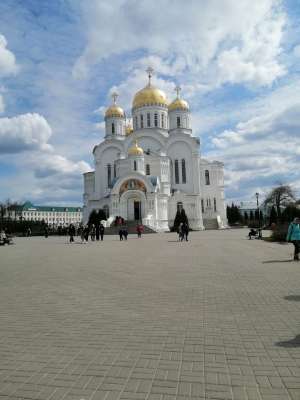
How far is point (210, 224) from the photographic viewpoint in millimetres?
50781

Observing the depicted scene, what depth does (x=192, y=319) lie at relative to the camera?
530cm

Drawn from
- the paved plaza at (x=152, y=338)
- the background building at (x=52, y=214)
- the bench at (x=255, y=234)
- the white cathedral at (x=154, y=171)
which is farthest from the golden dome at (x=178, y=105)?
the background building at (x=52, y=214)

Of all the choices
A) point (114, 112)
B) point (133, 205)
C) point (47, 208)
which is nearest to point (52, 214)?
point (47, 208)

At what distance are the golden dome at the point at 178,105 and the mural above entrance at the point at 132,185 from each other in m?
16.9

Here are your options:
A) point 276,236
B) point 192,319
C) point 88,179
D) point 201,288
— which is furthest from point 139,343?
point 88,179

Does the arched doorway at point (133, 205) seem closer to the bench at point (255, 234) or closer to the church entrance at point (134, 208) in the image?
the church entrance at point (134, 208)

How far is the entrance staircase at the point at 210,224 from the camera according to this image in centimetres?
5033

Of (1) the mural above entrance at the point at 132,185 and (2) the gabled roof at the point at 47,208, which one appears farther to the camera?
(2) the gabled roof at the point at 47,208

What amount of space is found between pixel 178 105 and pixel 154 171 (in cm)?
1288

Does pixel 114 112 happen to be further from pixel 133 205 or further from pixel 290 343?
pixel 290 343

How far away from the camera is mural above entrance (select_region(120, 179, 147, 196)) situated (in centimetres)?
4328

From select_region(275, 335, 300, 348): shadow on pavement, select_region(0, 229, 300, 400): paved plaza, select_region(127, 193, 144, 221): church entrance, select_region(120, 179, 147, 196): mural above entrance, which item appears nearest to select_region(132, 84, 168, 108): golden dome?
select_region(120, 179, 147, 196): mural above entrance

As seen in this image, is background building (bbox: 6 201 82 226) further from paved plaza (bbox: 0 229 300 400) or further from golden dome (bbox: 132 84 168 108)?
paved plaza (bbox: 0 229 300 400)

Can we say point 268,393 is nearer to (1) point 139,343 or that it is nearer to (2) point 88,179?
(1) point 139,343
